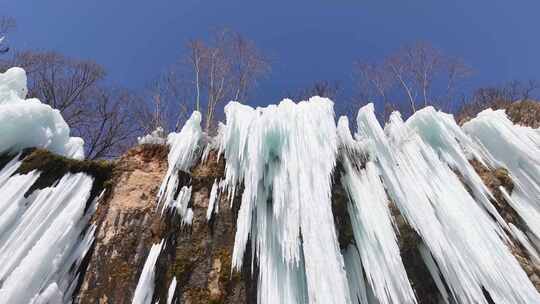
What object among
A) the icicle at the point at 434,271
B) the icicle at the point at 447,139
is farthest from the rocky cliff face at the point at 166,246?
the icicle at the point at 447,139

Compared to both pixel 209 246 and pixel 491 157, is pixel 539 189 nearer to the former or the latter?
pixel 491 157

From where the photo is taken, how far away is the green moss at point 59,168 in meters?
4.04

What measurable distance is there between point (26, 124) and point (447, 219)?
596 centimetres

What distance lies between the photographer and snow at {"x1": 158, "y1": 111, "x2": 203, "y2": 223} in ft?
13.2

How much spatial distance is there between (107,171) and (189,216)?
1568mm

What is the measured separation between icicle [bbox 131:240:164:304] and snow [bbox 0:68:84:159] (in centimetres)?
264

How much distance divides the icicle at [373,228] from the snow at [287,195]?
36 centimetres

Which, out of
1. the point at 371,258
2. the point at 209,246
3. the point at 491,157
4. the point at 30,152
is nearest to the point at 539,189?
the point at 491,157

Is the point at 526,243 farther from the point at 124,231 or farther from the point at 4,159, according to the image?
the point at 4,159

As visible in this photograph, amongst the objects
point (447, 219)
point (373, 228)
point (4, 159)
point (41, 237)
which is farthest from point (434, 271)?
point (4, 159)

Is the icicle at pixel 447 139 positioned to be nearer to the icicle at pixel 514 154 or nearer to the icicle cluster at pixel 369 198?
the icicle cluster at pixel 369 198

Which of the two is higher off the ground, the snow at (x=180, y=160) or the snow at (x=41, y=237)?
the snow at (x=180, y=160)

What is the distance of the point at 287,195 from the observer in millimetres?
3852

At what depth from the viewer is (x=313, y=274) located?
321 cm
